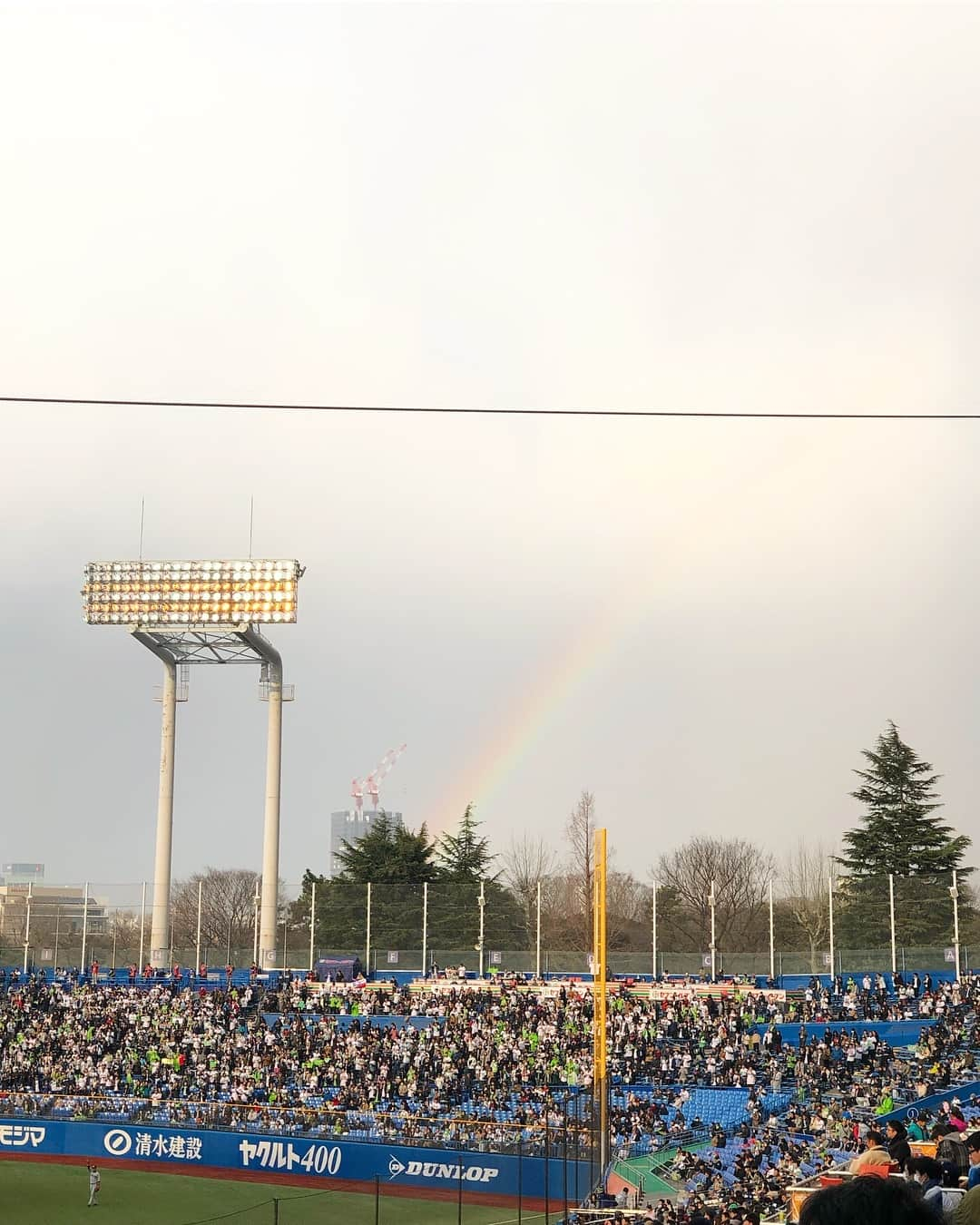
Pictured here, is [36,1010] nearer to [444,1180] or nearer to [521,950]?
[521,950]

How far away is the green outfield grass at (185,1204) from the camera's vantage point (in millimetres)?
35438

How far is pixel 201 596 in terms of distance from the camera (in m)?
66.8

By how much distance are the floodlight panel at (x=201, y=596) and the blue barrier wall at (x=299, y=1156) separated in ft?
89.1

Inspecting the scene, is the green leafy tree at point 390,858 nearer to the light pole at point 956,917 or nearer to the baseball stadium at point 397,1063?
the baseball stadium at point 397,1063

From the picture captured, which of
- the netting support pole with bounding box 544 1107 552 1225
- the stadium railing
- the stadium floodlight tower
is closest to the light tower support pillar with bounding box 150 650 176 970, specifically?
the stadium floodlight tower

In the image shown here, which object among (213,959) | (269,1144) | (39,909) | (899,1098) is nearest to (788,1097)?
(899,1098)

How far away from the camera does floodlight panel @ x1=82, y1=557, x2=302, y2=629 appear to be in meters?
66.6

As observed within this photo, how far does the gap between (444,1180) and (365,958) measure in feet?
80.8

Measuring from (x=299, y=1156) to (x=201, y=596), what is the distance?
104 ft

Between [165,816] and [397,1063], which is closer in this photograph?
[397,1063]

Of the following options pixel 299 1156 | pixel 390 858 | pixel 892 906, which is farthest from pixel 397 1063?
pixel 390 858

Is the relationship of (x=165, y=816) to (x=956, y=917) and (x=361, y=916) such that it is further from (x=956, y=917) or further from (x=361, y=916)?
(x=956, y=917)

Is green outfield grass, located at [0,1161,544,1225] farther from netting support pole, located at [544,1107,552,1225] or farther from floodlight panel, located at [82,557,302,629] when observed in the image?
floodlight panel, located at [82,557,302,629]

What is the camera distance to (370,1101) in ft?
146
